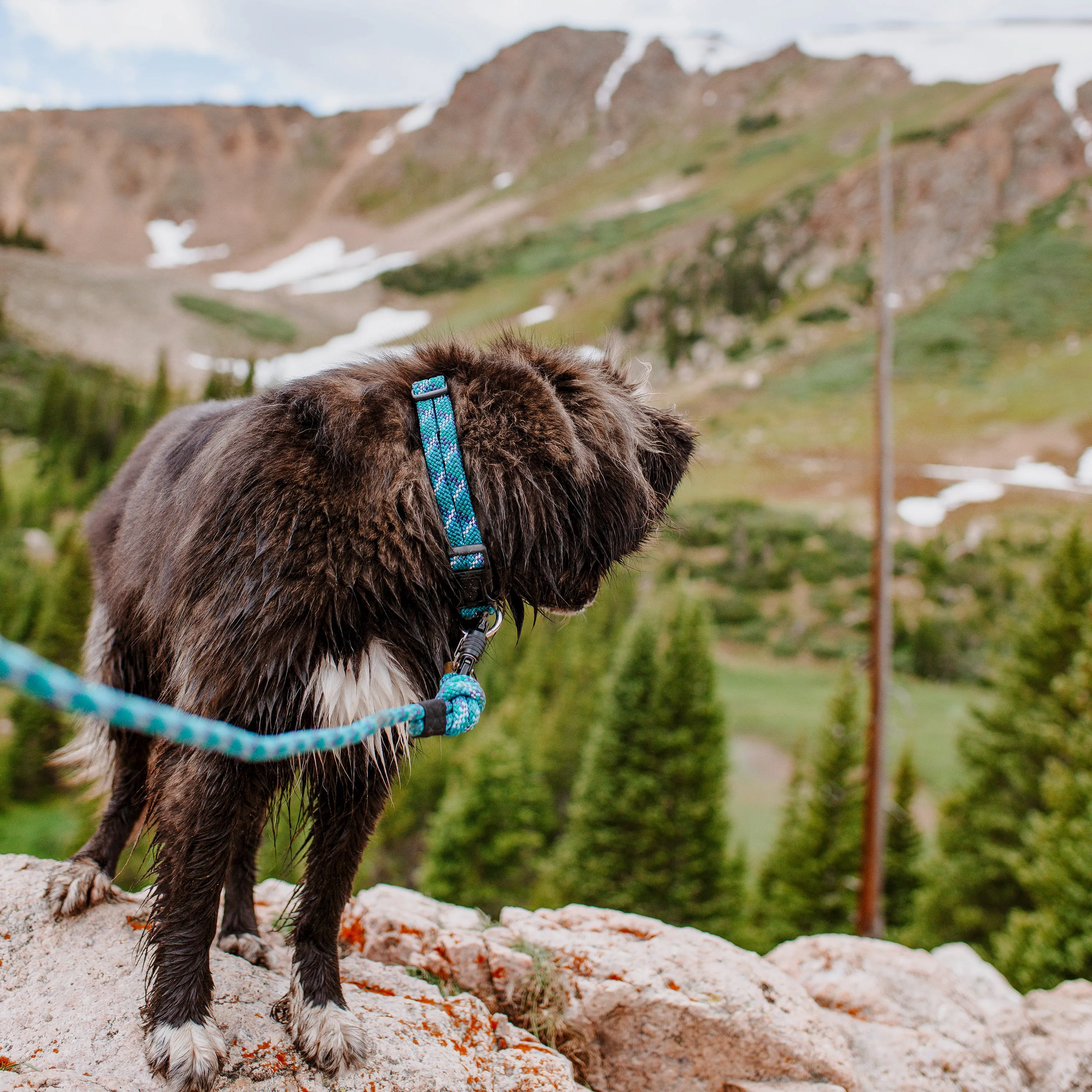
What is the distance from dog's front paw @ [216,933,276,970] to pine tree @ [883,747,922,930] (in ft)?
68.5

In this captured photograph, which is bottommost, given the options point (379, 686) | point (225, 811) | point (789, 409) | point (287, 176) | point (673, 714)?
point (673, 714)

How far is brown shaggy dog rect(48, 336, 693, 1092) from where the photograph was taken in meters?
2.42

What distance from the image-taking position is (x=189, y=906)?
2.53 m

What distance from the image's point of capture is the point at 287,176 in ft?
604

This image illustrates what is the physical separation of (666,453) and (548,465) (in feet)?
2.13

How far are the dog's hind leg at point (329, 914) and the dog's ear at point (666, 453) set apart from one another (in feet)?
4.80

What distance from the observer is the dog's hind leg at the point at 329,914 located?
2.75 meters

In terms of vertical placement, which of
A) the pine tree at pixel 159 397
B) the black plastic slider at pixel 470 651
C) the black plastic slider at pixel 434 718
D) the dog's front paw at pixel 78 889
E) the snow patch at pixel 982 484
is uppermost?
the pine tree at pixel 159 397

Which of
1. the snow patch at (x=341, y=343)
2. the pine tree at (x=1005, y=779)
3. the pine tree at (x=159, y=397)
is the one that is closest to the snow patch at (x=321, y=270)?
the snow patch at (x=341, y=343)

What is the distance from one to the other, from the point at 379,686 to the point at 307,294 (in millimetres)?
143251

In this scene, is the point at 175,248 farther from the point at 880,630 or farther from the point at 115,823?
the point at 115,823

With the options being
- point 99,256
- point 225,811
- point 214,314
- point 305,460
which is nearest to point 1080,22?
point 305,460

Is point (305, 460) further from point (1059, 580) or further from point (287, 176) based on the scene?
point (287, 176)

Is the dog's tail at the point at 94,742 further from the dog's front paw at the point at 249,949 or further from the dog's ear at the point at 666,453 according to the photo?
the dog's ear at the point at 666,453
